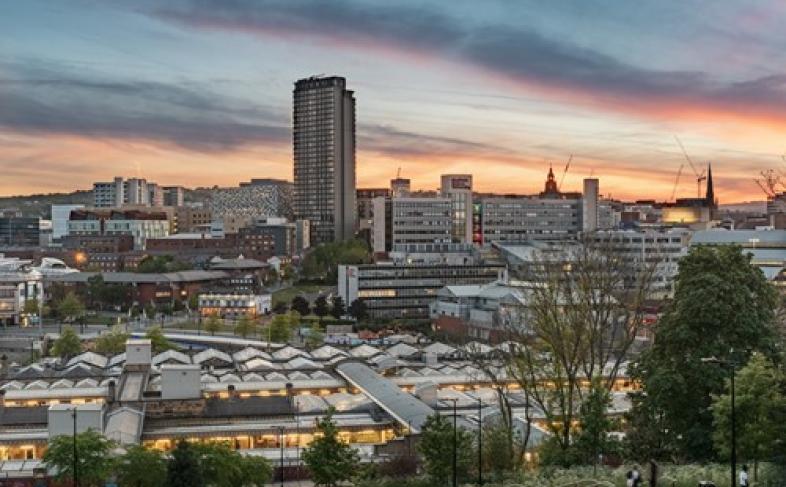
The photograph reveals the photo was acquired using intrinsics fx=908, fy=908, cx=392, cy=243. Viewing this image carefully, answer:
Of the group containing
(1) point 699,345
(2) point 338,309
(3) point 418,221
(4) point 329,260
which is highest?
(3) point 418,221

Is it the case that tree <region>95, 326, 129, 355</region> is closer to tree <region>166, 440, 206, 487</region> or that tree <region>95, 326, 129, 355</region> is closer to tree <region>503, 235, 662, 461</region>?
tree <region>166, 440, 206, 487</region>

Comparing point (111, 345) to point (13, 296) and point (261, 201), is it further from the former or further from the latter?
point (261, 201)

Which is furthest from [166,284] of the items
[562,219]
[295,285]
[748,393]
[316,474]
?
[748,393]

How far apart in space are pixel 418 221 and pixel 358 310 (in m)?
39.0

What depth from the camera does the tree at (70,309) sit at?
69787 millimetres

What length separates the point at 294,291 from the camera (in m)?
91.7

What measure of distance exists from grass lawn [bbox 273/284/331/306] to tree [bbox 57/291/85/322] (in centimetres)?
1736

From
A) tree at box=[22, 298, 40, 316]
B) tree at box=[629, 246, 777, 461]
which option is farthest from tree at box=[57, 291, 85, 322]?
tree at box=[629, 246, 777, 461]

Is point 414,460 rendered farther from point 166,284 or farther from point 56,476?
point 166,284

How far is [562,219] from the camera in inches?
4619

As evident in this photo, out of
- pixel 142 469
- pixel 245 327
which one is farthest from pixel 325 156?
pixel 142 469

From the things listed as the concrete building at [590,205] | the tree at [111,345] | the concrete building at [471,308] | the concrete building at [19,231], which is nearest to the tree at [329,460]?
the tree at [111,345]

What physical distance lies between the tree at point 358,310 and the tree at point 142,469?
46418 millimetres

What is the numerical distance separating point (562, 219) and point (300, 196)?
46.0m
